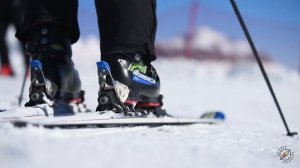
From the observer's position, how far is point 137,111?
5.22ft

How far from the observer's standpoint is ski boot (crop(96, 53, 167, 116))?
1424 mm

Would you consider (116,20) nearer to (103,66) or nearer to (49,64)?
(103,66)

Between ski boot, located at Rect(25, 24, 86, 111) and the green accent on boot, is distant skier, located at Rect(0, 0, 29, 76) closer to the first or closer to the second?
ski boot, located at Rect(25, 24, 86, 111)

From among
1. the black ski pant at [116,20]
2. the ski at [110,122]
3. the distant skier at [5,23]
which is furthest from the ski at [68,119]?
the distant skier at [5,23]

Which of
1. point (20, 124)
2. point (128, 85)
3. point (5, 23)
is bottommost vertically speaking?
point (20, 124)

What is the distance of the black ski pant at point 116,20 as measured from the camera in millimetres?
1459

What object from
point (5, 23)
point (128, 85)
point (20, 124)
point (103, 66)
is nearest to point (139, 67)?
point (128, 85)

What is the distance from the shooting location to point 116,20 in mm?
1460

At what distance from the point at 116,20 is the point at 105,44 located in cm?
11

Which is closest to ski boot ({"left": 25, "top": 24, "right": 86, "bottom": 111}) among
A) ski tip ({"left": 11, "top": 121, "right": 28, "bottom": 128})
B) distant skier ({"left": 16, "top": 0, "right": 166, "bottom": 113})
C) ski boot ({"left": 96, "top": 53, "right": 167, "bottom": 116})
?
distant skier ({"left": 16, "top": 0, "right": 166, "bottom": 113})

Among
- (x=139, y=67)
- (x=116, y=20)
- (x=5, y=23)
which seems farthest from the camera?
(x=5, y=23)

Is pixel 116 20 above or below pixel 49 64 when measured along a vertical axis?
above

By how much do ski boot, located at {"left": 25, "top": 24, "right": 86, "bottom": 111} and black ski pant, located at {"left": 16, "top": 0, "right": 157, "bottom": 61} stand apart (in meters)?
0.04

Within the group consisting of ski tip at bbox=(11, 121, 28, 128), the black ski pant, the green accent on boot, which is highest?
the black ski pant
